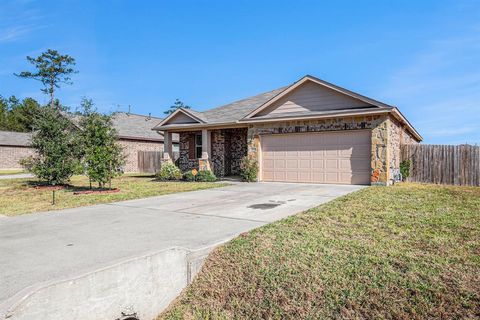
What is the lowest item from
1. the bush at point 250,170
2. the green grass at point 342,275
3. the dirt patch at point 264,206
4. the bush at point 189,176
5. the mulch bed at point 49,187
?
the green grass at point 342,275

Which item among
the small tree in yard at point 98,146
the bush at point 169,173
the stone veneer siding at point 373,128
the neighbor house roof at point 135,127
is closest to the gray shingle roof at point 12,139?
the neighbor house roof at point 135,127

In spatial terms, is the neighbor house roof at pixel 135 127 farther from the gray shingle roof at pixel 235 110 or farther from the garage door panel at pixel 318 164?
the garage door panel at pixel 318 164

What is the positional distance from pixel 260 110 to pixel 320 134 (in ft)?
10.3

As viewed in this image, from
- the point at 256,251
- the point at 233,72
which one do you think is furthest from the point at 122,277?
the point at 233,72

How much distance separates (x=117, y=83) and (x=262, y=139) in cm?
1412

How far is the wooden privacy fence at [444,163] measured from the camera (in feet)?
44.6

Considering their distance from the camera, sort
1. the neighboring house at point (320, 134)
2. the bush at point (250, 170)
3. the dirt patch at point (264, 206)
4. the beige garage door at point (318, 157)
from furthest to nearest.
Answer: the bush at point (250, 170), the beige garage door at point (318, 157), the neighboring house at point (320, 134), the dirt patch at point (264, 206)

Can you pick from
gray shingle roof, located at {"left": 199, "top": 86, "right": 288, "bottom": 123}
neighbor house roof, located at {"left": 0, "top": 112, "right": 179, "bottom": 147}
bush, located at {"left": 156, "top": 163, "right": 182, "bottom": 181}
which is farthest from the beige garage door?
neighbor house roof, located at {"left": 0, "top": 112, "right": 179, "bottom": 147}

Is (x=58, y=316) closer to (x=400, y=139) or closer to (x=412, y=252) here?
(x=412, y=252)

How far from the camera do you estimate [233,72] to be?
18.9 metres

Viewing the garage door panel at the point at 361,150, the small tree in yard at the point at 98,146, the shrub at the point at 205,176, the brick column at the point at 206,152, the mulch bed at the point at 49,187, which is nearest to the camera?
the small tree in yard at the point at 98,146

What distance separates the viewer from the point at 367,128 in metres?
12.8

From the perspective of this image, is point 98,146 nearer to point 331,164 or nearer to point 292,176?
point 292,176

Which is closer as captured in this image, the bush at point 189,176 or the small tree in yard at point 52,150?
the small tree in yard at point 52,150
